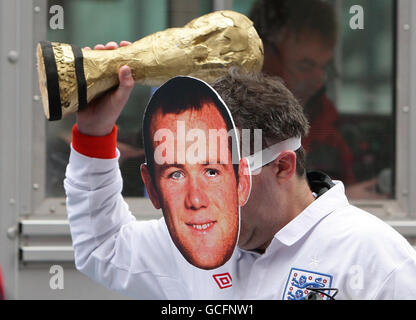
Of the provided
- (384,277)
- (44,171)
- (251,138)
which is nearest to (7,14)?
(44,171)

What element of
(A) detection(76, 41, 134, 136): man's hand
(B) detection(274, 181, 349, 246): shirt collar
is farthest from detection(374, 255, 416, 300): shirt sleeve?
(A) detection(76, 41, 134, 136): man's hand

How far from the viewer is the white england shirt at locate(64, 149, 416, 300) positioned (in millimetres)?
1263

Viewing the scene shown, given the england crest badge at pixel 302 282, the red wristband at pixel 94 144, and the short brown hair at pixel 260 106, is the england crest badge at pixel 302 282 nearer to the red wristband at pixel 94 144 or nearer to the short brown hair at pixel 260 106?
the short brown hair at pixel 260 106

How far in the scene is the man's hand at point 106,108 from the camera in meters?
1.25

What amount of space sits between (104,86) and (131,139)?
1226mm

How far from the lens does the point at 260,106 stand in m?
1.28

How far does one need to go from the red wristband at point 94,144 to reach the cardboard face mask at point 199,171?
39 cm

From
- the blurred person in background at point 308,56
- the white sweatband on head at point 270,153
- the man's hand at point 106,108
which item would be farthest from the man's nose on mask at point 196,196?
the blurred person in background at point 308,56

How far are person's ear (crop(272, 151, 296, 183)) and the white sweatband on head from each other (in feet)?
0.04

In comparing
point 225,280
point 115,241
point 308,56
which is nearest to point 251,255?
point 225,280

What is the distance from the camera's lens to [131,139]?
8.12ft

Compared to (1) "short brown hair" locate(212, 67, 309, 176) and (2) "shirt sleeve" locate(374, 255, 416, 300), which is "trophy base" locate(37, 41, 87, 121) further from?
(2) "shirt sleeve" locate(374, 255, 416, 300)
